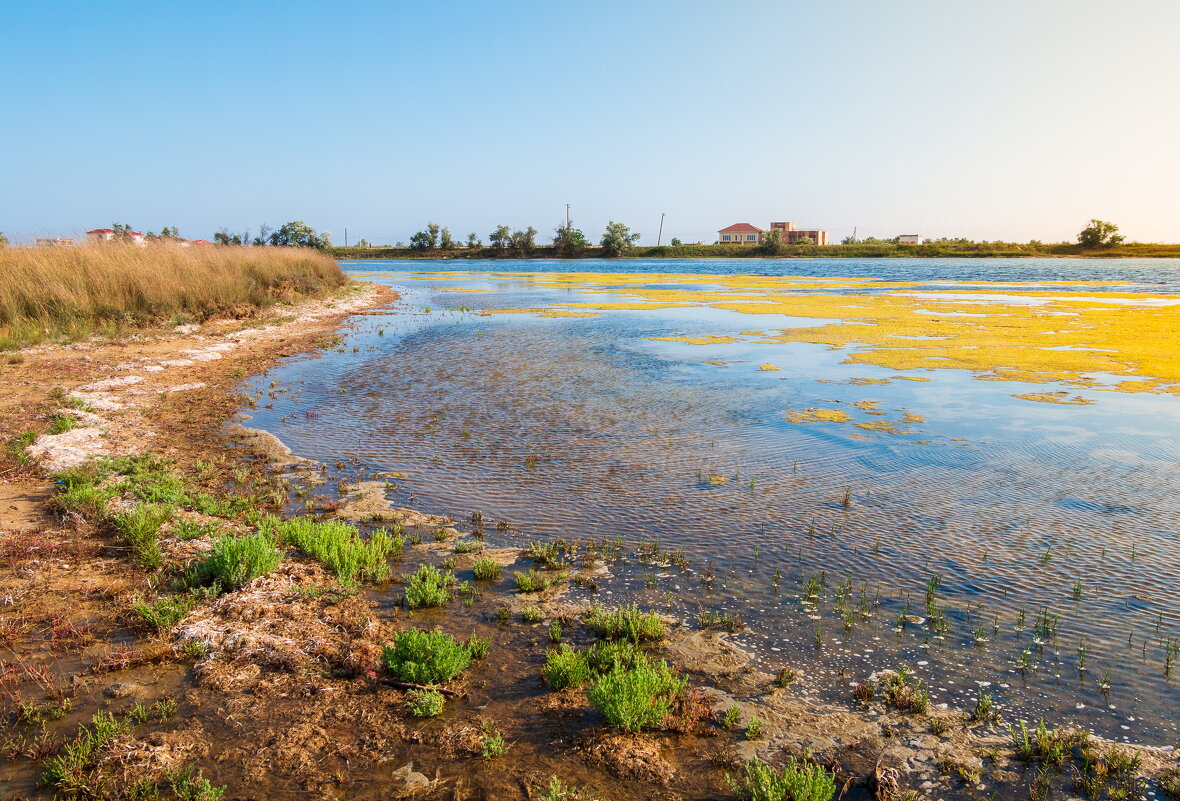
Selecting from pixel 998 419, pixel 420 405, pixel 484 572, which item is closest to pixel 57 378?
pixel 420 405

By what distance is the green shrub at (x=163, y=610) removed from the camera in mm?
5008

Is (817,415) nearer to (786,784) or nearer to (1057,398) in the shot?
(1057,398)

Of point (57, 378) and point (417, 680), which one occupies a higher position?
point (57, 378)

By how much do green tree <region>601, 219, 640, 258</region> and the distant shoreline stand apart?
1.53 metres

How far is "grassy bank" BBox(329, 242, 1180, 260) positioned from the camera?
10644cm

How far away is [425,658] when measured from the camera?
4543mm

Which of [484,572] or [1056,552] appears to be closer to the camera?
[484,572]

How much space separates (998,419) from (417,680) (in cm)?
1120

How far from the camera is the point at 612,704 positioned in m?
4.07

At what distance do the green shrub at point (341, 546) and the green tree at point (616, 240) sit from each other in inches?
4351

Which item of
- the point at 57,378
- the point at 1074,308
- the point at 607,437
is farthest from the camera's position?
the point at 1074,308

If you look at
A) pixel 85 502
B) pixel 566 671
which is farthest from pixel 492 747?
pixel 85 502

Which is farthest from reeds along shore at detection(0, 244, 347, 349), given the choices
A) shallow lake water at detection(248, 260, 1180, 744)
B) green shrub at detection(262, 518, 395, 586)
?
green shrub at detection(262, 518, 395, 586)

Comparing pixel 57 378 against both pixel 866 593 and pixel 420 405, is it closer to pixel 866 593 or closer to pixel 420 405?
pixel 420 405
